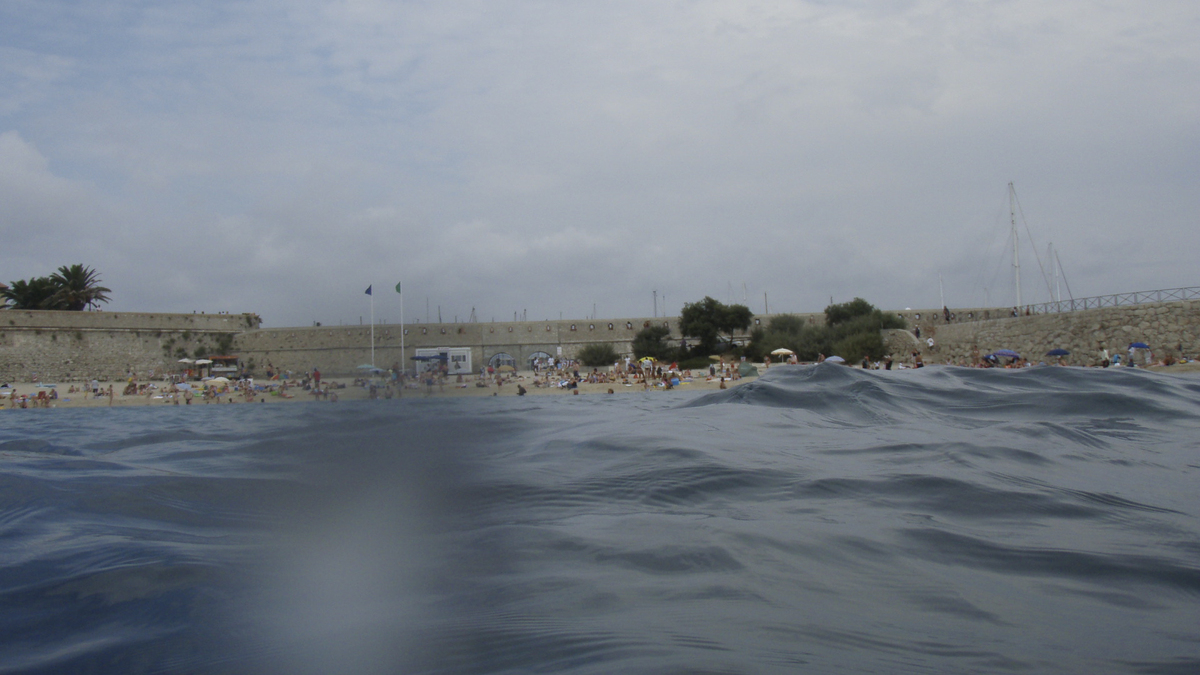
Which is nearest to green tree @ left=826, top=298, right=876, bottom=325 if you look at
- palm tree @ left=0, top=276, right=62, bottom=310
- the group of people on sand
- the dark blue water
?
the dark blue water

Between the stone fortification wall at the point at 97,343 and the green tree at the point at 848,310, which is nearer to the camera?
the stone fortification wall at the point at 97,343

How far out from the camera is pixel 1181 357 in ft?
54.1

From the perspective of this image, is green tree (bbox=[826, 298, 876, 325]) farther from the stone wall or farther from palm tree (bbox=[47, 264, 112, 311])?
palm tree (bbox=[47, 264, 112, 311])

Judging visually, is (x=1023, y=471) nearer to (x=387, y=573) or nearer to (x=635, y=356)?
(x=387, y=573)

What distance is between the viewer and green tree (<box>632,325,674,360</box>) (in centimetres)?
3462

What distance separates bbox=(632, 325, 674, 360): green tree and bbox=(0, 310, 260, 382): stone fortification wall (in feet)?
75.3

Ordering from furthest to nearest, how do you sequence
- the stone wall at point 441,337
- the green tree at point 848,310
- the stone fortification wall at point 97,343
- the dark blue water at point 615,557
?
the green tree at point 848,310 < the stone fortification wall at point 97,343 < the stone wall at point 441,337 < the dark blue water at point 615,557

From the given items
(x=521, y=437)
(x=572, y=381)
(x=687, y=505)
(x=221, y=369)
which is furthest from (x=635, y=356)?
(x=687, y=505)

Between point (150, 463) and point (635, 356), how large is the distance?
31036 millimetres

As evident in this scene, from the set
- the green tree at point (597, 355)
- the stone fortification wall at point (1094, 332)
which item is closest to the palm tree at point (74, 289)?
the green tree at point (597, 355)

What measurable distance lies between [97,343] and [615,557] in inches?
1526

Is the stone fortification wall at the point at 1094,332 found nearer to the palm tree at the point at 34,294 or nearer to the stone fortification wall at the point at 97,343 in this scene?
the stone fortification wall at the point at 97,343

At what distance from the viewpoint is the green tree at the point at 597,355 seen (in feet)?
118

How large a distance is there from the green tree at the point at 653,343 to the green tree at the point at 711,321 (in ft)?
4.54
